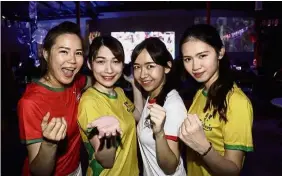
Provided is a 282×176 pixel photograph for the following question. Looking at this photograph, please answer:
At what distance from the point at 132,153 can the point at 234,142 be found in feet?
2.51

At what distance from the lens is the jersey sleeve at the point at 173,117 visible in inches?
66.6

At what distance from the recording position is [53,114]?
71.1 inches

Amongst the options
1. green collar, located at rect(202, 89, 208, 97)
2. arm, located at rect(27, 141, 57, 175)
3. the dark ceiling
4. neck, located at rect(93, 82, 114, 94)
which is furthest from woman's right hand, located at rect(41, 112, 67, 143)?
the dark ceiling

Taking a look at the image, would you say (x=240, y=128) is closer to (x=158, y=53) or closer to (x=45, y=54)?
(x=158, y=53)

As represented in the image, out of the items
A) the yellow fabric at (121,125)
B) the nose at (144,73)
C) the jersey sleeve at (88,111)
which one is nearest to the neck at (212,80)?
the nose at (144,73)

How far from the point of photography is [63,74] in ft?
6.26

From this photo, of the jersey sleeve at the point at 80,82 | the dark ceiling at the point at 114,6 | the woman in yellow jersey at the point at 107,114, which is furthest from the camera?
the dark ceiling at the point at 114,6

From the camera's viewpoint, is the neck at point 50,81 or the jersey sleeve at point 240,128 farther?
the neck at point 50,81

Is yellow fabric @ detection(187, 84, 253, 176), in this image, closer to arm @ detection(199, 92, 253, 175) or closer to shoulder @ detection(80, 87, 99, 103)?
arm @ detection(199, 92, 253, 175)

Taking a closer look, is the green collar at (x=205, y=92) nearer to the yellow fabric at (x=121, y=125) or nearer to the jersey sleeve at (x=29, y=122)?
the yellow fabric at (x=121, y=125)

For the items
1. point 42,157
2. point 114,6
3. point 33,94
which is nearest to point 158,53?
point 33,94

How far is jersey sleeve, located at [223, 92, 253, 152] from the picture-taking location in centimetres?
154

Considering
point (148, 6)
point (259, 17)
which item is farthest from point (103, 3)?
point (259, 17)

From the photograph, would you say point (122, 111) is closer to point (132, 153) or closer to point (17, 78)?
point (132, 153)
